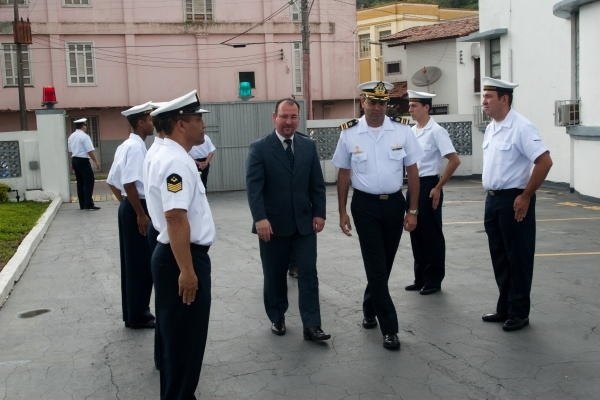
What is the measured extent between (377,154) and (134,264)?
7.18ft

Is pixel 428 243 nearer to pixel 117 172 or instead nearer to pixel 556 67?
pixel 117 172

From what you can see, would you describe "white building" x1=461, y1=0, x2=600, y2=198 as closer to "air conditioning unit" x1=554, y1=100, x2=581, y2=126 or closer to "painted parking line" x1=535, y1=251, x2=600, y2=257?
"air conditioning unit" x1=554, y1=100, x2=581, y2=126

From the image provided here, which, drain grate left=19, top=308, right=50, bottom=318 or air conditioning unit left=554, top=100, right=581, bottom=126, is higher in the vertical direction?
air conditioning unit left=554, top=100, right=581, bottom=126

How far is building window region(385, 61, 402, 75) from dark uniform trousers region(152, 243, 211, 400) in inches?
1484

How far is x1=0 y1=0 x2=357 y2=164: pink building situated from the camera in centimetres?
3294

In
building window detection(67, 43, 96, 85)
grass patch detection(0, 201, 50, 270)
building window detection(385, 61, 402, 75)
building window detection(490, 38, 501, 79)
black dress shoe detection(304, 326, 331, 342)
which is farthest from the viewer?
building window detection(385, 61, 402, 75)

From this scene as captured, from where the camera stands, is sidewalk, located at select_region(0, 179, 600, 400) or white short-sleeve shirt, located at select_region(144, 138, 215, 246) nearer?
white short-sleeve shirt, located at select_region(144, 138, 215, 246)

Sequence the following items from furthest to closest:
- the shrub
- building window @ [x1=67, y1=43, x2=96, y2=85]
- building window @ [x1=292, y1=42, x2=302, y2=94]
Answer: building window @ [x1=292, y1=42, x2=302, y2=94] < building window @ [x1=67, y1=43, x2=96, y2=85] < the shrub

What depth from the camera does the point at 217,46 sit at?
34688 mm

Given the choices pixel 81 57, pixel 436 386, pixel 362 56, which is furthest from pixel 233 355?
pixel 362 56

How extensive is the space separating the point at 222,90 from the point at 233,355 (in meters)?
30.4

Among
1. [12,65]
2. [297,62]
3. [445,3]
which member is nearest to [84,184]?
[12,65]

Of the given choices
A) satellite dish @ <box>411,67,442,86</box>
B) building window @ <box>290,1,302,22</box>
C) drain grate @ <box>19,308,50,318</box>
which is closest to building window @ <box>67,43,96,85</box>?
building window @ <box>290,1,302,22</box>

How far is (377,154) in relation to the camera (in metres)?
5.82
